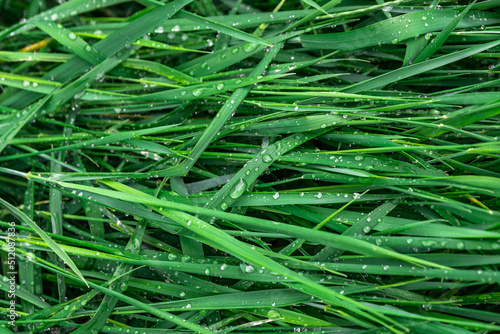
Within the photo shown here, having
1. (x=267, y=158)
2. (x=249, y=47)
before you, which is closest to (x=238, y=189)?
(x=267, y=158)

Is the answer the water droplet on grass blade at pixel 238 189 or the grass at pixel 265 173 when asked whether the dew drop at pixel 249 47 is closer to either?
the grass at pixel 265 173

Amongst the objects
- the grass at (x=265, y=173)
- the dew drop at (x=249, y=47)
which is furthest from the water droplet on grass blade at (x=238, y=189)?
the dew drop at (x=249, y=47)

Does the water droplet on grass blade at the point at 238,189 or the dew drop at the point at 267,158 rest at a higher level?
the dew drop at the point at 267,158

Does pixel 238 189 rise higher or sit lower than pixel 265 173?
lower

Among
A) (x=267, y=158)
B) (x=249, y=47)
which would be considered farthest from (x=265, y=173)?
(x=249, y=47)

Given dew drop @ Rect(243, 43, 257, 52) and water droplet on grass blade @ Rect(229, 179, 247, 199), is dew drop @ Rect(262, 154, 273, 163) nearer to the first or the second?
water droplet on grass blade @ Rect(229, 179, 247, 199)

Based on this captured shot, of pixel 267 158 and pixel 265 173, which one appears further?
pixel 265 173

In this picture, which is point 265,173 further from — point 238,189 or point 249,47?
point 249,47

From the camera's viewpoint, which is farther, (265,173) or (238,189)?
(265,173)

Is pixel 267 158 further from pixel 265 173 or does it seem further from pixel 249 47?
pixel 249 47

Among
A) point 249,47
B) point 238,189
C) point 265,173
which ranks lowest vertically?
point 238,189
